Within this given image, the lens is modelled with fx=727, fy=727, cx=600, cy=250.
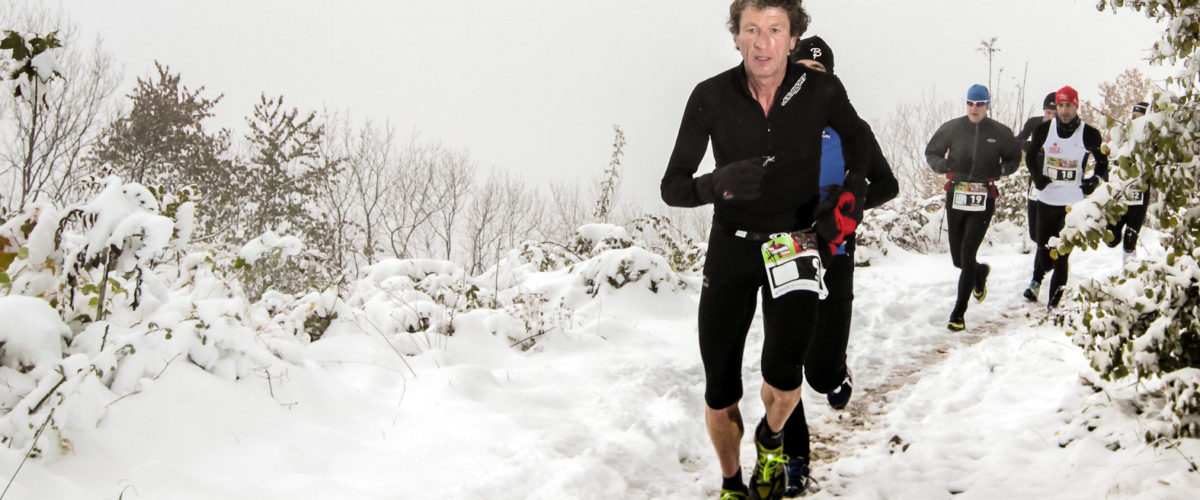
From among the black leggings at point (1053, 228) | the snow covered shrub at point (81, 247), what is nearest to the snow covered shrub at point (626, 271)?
the black leggings at point (1053, 228)

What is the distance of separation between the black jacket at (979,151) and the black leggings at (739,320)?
4.31 meters

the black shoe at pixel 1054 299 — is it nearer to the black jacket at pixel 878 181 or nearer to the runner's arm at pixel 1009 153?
the runner's arm at pixel 1009 153

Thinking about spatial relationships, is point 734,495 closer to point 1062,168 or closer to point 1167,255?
point 1167,255

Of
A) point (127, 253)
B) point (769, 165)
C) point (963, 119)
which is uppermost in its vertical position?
point (963, 119)

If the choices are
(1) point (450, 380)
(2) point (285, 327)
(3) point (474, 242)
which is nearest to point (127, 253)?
(1) point (450, 380)

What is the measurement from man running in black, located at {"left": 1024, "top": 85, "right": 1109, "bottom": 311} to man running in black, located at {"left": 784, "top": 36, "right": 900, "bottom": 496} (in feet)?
12.7

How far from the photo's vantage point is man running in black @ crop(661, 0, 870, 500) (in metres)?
2.64

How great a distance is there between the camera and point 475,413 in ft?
12.0

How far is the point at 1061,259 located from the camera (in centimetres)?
600

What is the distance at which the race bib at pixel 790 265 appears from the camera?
102 inches

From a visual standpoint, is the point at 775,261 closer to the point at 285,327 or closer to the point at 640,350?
the point at 640,350

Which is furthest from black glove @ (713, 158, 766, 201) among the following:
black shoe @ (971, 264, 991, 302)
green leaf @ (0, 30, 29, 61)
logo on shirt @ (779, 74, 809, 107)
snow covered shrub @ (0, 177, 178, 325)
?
black shoe @ (971, 264, 991, 302)

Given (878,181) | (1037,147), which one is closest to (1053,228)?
(1037,147)

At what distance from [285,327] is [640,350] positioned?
2.44 metres
